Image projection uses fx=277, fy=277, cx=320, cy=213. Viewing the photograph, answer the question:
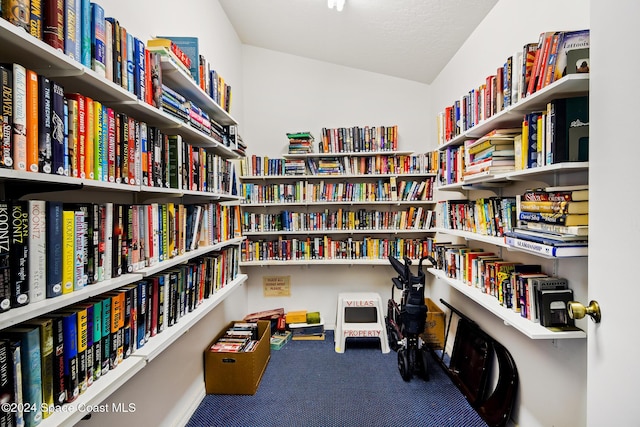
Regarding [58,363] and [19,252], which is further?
[58,363]

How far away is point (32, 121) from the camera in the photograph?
2.26ft

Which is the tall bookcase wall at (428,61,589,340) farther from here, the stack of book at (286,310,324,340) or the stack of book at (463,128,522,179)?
the stack of book at (286,310,324,340)

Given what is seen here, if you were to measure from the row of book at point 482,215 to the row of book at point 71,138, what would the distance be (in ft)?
5.94

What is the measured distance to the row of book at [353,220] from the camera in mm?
3104

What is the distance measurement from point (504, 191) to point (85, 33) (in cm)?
224

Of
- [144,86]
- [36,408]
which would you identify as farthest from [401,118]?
[36,408]

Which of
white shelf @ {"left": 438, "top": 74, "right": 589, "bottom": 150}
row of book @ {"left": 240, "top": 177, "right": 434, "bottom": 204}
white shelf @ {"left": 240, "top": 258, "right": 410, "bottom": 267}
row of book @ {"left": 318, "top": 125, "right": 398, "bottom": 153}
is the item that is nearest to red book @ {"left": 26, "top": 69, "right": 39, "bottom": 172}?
white shelf @ {"left": 438, "top": 74, "right": 589, "bottom": 150}

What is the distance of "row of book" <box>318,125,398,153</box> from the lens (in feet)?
10.1

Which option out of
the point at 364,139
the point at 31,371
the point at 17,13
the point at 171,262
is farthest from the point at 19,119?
the point at 364,139

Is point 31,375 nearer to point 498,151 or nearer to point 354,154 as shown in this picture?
point 498,151

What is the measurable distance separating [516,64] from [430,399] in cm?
222

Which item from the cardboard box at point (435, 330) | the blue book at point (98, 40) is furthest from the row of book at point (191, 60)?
the cardboard box at point (435, 330)

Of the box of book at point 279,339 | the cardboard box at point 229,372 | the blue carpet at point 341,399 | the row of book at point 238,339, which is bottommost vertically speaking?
the blue carpet at point 341,399

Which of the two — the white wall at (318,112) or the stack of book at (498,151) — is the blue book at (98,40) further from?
the white wall at (318,112)
